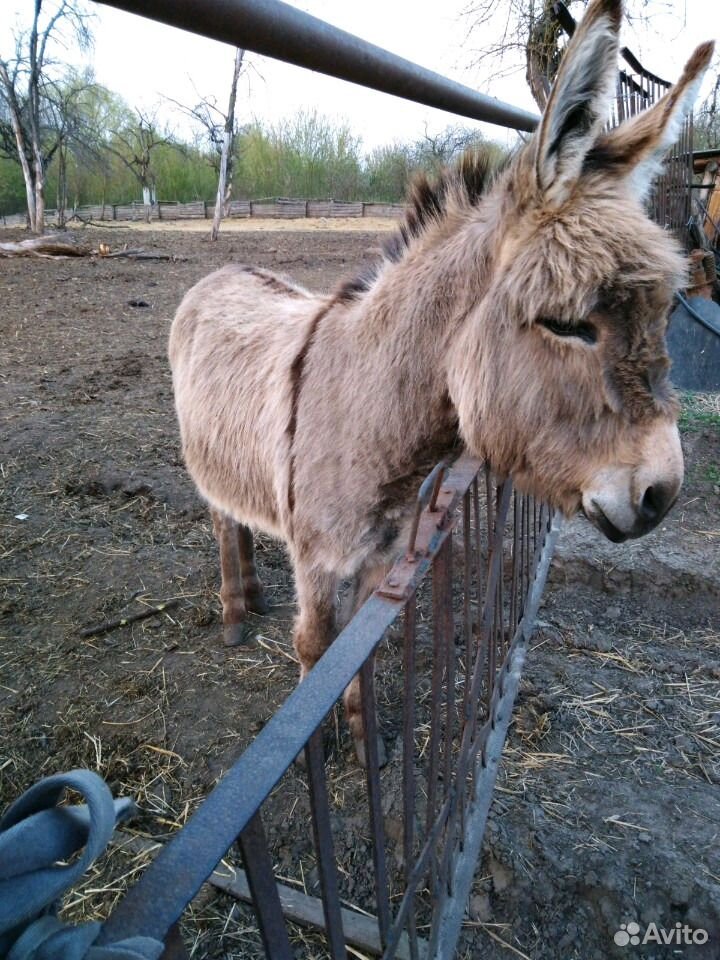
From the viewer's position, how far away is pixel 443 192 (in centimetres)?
183

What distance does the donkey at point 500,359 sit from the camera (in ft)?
4.29

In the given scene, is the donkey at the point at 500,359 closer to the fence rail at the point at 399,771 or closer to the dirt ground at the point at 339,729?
the fence rail at the point at 399,771

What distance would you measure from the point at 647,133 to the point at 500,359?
1.97ft

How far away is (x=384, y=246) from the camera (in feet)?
6.53

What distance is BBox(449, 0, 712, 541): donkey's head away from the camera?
1.29 metres

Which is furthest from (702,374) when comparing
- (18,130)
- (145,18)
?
(18,130)

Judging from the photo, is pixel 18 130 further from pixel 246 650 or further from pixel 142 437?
pixel 246 650

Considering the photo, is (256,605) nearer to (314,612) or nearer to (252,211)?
(314,612)

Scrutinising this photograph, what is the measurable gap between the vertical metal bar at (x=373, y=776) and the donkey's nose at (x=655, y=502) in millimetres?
749

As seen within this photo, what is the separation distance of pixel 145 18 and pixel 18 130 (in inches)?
976

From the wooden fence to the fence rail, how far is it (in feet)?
101

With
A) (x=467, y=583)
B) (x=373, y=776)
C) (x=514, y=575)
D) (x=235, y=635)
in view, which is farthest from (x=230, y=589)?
(x=373, y=776)

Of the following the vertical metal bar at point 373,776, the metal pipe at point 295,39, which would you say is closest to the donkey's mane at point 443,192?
the metal pipe at point 295,39

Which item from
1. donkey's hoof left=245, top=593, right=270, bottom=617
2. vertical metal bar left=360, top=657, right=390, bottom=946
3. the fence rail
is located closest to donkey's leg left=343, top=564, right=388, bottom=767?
the fence rail
